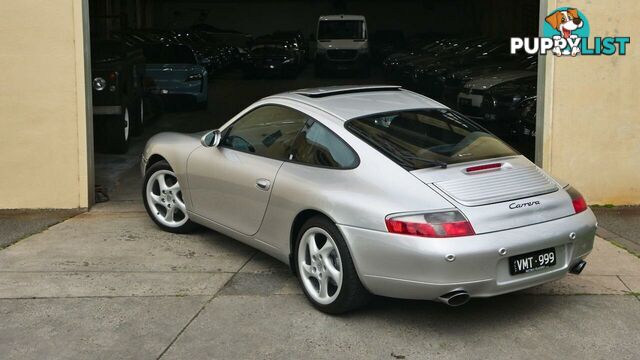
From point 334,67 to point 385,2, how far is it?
685 inches

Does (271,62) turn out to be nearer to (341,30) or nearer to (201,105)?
(341,30)

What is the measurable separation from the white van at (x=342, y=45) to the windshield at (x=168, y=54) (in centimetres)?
943

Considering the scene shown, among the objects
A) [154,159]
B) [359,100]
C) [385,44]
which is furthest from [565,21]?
[385,44]

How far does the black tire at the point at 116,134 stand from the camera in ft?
38.6

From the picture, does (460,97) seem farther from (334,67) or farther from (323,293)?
(334,67)

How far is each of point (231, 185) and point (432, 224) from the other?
1.99m

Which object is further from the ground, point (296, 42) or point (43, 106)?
point (296, 42)

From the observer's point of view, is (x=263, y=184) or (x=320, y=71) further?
(x=320, y=71)

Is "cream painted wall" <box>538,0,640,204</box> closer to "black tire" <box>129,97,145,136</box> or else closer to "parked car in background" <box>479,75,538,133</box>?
"parked car in background" <box>479,75,538,133</box>

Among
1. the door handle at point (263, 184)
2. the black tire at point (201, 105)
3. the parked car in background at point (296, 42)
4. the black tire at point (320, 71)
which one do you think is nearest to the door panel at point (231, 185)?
the door handle at point (263, 184)

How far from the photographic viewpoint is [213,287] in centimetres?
583

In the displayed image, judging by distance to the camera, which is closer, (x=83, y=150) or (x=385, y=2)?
(x=83, y=150)

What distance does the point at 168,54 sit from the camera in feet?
58.5

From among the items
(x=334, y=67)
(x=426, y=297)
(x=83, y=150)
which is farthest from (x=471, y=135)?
(x=334, y=67)
